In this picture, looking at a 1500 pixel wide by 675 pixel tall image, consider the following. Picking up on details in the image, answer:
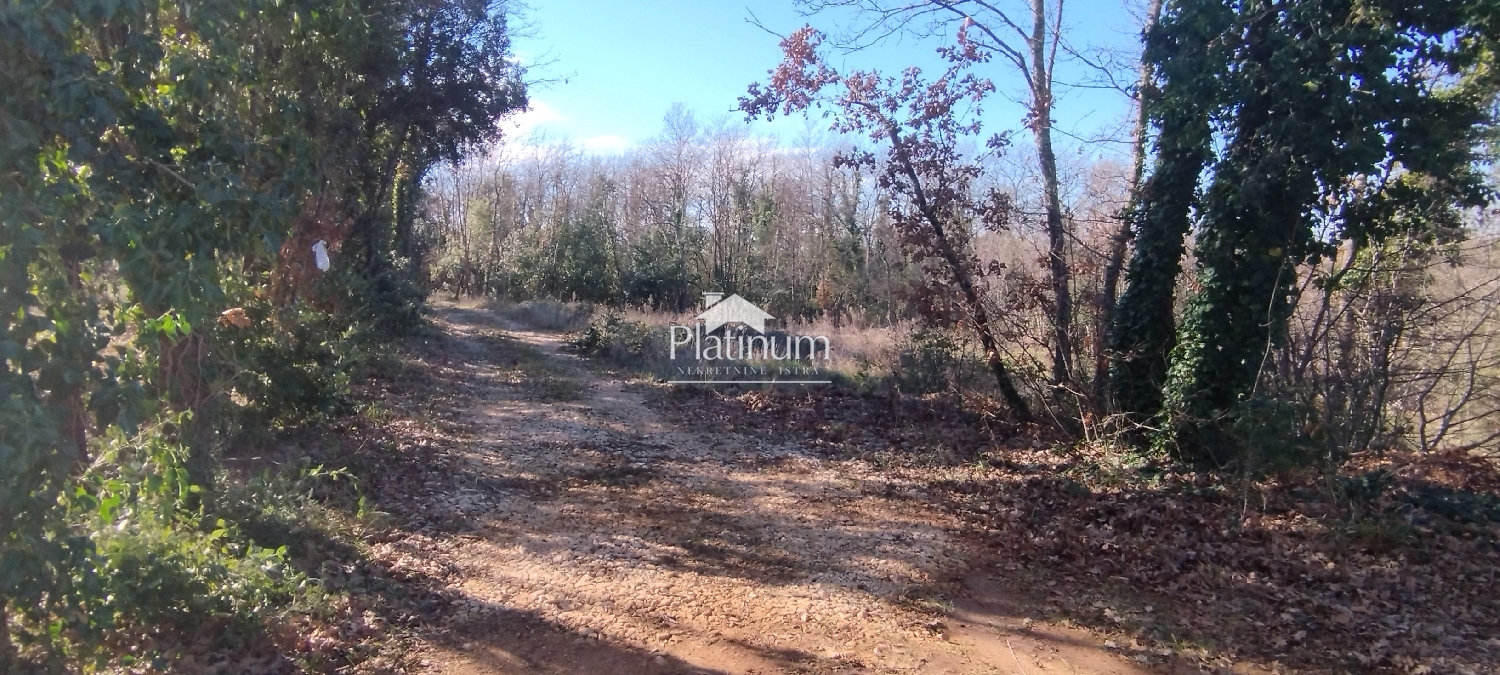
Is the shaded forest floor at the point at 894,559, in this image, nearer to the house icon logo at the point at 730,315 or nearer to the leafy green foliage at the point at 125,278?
the leafy green foliage at the point at 125,278

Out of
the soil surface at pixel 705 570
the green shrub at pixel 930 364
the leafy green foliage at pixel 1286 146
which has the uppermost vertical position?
the leafy green foliage at pixel 1286 146

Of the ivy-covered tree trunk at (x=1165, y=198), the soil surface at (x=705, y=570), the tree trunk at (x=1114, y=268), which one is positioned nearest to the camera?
the soil surface at (x=705, y=570)

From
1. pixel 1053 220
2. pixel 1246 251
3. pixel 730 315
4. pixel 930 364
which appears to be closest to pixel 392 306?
pixel 730 315

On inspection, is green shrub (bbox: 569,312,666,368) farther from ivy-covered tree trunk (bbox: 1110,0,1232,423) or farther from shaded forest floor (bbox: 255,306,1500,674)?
ivy-covered tree trunk (bbox: 1110,0,1232,423)

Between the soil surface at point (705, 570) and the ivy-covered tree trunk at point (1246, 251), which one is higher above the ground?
the ivy-covered tree trunk at point (1246, 251)

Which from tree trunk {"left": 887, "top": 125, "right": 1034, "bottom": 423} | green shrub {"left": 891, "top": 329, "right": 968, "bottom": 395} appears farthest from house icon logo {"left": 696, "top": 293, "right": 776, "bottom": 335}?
tree trunk {"left": 887, "top": 125, "right": 1034, "bottom": 423}

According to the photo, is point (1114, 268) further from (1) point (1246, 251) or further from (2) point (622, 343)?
(2) point (622, 343)

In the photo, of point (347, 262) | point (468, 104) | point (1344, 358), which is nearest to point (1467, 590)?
point (1344, 358)

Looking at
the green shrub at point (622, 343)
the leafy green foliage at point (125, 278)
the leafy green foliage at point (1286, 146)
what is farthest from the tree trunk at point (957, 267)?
the green shrub at point (622, 343)

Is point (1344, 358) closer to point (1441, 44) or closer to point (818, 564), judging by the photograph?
point (1441, 44)

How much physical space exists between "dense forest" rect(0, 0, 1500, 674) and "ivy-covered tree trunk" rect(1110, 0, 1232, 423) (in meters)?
0.03

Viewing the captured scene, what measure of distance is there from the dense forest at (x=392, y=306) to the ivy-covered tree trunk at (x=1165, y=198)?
0.03 m

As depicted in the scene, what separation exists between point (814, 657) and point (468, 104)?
1317 cm

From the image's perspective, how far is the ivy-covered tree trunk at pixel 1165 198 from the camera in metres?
7.56
